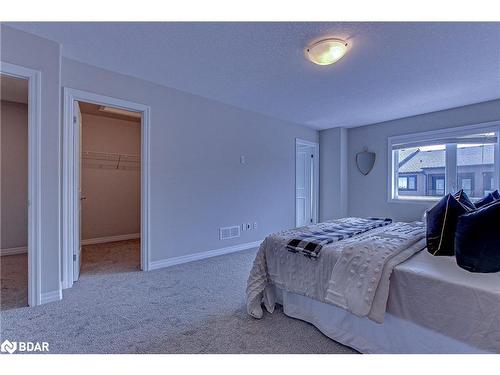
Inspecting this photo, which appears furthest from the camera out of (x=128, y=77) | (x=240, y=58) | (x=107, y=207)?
(x=107, y=207)

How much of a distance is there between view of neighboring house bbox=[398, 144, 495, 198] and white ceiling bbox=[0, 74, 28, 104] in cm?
585

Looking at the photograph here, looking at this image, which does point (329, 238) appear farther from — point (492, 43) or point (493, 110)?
point (493, 110)

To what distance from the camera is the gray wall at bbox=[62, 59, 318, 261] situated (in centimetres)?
308

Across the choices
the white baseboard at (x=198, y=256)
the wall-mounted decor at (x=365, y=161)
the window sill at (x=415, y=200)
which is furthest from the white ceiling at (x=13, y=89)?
the window sill at (x=415, y=200)

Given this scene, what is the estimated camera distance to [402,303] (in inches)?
54.9

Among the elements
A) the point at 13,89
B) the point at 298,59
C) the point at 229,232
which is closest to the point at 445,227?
the point at 298,59

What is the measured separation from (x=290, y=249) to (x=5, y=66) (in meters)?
2.77

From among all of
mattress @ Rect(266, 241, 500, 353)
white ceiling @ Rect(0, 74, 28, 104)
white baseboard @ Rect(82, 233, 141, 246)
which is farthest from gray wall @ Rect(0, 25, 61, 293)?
white baseboard @ Rect(82, 233, 141, 246)

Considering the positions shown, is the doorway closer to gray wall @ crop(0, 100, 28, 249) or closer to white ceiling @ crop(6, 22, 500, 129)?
gray wall @ crop(0, 100, 28, 249)

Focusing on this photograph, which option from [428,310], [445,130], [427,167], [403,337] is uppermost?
[445,130]

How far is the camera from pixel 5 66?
6.59 feet

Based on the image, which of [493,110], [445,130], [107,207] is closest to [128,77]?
[107,207]

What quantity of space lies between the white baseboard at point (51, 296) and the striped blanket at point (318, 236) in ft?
7.00

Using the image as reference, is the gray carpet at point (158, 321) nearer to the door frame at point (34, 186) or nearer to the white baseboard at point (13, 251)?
the door frame at point (34, 186)
